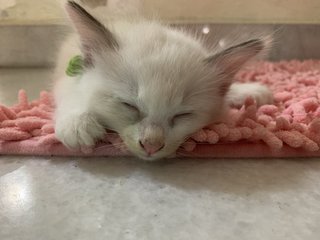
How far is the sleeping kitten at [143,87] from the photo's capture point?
110 cm

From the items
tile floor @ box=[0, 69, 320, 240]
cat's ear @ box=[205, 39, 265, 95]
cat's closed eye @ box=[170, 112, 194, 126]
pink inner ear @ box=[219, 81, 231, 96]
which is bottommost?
tile floor @ box=[0, 69, 320, 240]

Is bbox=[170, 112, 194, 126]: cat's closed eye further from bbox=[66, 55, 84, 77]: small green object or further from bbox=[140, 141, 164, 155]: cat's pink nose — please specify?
bbox=[66, 55, 84, 77]: small green object

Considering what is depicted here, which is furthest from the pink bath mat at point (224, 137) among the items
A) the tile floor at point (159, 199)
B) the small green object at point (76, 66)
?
the small green object at point (76, 66)

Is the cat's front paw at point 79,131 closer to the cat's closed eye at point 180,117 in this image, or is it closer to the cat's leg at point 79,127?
the cat's leg at point 79,127

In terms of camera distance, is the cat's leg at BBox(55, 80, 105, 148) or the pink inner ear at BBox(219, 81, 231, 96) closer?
the cat's leg at BBox(55, 80, 105, 148)

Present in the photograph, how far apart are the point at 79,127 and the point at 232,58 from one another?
1.43 ft

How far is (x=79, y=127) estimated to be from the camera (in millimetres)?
1134

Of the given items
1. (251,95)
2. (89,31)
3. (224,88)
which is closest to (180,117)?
(224,88)

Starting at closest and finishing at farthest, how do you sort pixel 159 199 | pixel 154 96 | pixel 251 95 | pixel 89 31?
pixel 159 199, pixel 154 96, pixel 89 31, pixel 251 95

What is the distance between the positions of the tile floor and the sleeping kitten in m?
0.08

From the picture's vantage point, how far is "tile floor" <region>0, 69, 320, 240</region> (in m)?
0.88

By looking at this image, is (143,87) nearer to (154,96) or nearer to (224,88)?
(154,96)

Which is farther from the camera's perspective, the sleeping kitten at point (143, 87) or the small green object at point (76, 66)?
the small green object at point (76, 66)

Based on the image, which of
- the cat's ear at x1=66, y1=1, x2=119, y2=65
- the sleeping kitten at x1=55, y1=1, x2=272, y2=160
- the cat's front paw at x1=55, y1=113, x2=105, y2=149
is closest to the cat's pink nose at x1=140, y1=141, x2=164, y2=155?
the sleeping kitten at x1=55, y1=1, x2=272, y2=160
